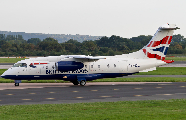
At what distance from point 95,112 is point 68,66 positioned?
17.0 metres

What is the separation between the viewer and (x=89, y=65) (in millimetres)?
34250

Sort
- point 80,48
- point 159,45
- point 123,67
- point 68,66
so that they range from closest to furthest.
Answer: point 68,66 < point 123,67 < point 159,45 < point 80,48

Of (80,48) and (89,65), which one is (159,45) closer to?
(89,65)

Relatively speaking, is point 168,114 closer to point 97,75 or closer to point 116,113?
point 116,113

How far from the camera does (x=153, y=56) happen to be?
3559 cm

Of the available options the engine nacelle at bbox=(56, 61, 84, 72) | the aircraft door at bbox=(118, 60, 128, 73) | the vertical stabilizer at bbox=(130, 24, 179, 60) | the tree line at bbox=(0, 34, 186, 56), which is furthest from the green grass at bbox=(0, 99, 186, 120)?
the tree line at bbox=(0, 34, 186, 56)

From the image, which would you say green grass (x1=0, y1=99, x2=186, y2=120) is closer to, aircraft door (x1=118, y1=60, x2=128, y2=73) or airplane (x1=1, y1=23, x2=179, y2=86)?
airplane (x1=1, y1=23, x2=179, y2=86)

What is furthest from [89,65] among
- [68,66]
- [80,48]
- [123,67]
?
[80,48]

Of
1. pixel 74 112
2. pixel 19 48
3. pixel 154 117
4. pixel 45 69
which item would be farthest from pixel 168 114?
pixel 19 48

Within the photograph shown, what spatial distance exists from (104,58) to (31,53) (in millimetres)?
75364

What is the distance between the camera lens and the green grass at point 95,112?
1500 centimetres

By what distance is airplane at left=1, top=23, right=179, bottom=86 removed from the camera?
33094mm

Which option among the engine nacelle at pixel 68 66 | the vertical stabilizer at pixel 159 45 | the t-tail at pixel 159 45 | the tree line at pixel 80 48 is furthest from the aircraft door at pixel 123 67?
the tree line at pixel 80 48

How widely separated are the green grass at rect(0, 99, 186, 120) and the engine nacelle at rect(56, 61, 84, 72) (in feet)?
45.0
